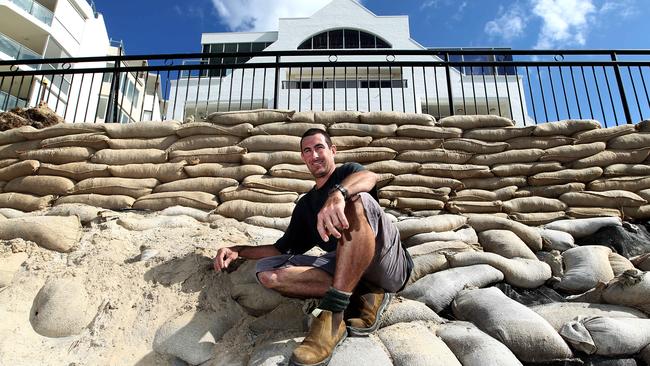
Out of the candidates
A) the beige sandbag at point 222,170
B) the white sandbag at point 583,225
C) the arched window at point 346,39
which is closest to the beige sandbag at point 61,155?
the beige sandbag at point 222,170

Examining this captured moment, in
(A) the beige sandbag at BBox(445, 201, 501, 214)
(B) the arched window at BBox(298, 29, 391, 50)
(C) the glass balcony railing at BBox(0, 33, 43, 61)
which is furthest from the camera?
(B) the arched window at BBox(298, 29, 391, 50)

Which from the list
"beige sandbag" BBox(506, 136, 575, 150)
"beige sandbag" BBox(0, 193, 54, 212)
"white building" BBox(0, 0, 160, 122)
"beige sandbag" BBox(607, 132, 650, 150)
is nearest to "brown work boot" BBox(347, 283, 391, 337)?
"beige sandbag" BBox(506, 136, 575, 150)

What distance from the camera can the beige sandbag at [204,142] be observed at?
3670 millimetres

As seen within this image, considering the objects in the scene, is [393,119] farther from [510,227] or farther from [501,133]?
[510,227]

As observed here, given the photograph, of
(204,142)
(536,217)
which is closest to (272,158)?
(204,142)

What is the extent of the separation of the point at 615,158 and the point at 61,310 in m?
4.55

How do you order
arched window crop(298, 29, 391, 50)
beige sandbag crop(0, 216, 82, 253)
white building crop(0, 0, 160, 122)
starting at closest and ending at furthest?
beige sandbag crop(0, 216, 82, 253) < white building crop(0, 0, 160, 122) < arched window crop(298, 29, 391, 50)

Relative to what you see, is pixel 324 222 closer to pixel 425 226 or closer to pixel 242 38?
pixel 425 226

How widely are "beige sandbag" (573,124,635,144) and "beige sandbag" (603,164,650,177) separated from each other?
1.03 feet

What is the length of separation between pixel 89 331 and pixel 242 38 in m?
25.1

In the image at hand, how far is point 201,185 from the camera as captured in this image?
3.41 metres

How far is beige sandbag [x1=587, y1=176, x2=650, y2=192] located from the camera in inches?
137

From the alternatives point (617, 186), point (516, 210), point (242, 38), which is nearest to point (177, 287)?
point (516, 210)

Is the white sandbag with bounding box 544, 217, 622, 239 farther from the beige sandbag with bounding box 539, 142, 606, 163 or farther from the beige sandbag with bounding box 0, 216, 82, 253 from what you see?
the beige sandbag with bounding box 0, 216, 82, 253
